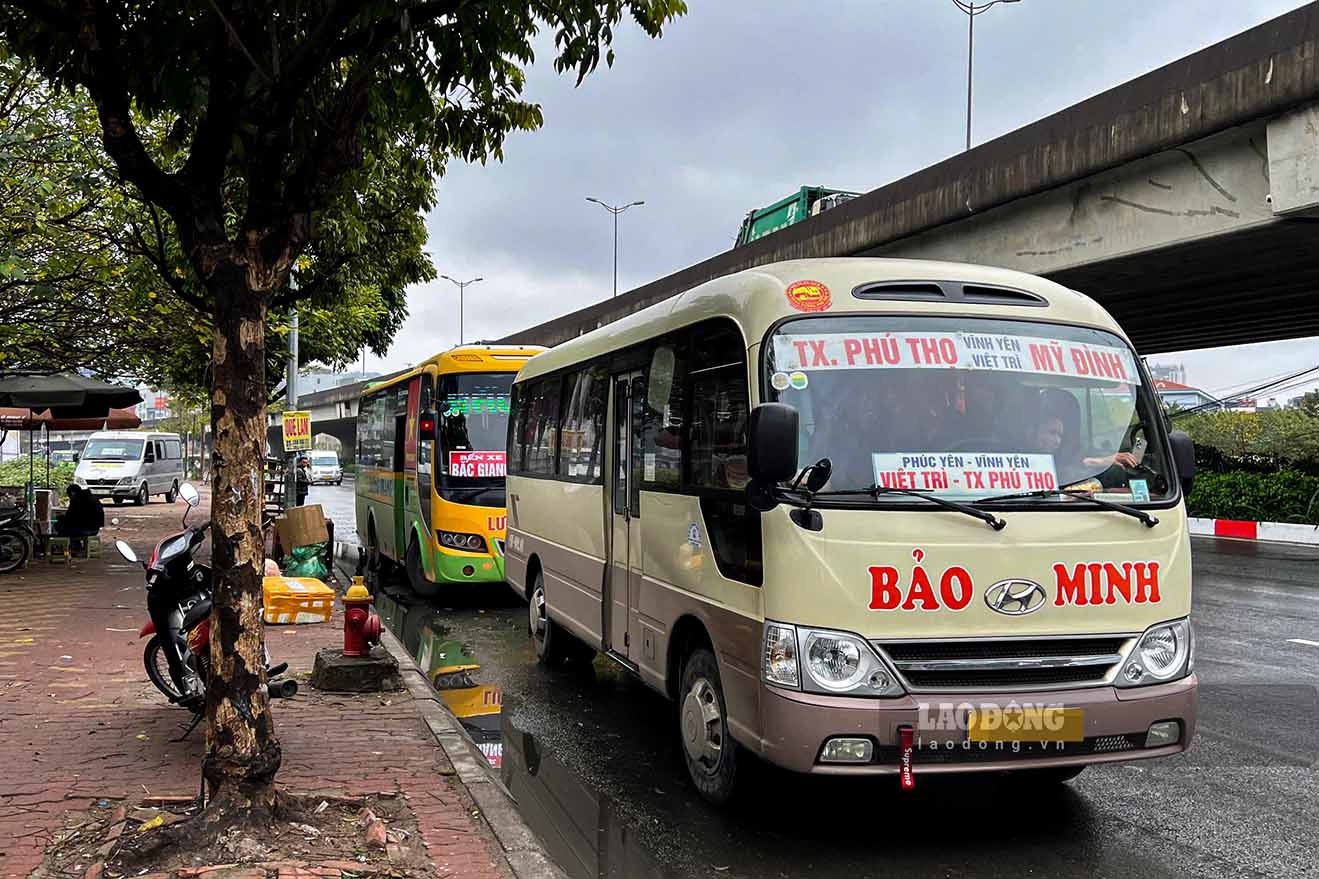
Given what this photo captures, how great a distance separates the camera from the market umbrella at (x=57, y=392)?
49.4 ft

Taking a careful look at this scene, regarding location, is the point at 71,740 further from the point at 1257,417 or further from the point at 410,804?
the point at 1257,417

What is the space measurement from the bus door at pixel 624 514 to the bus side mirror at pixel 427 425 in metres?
5.66

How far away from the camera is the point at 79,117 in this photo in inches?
435

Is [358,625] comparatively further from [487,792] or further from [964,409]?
[964,409]

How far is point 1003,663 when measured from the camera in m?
4.84

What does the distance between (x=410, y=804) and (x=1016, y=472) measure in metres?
3.22

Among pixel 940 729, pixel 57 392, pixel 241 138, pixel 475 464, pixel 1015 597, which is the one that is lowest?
pixel 940 729

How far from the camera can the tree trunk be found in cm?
476

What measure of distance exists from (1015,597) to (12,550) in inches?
612

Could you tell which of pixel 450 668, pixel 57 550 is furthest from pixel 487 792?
pixel 57 550

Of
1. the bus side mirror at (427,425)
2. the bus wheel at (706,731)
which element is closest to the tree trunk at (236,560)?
the bus wheel at (706,731)

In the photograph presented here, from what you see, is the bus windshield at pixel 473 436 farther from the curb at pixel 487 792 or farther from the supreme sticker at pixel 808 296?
the supreme sticker at pixel 808 296

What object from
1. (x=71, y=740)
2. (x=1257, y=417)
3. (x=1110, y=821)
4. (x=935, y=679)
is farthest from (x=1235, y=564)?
(x=71, y=740)

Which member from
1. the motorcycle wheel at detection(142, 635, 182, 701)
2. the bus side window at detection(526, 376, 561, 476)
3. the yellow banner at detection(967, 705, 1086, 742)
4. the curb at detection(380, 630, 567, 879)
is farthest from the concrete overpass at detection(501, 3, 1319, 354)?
the yellow banner at detection(967, 705, 1086, 742)
